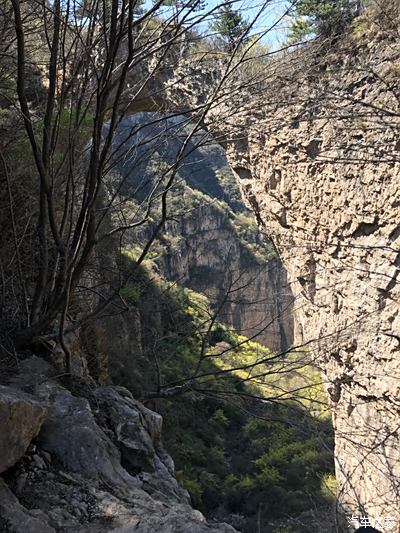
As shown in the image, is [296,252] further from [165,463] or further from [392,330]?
[165,463]

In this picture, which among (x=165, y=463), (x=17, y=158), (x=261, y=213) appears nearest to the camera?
(x=165, y=463)

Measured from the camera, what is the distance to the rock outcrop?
1371 mm

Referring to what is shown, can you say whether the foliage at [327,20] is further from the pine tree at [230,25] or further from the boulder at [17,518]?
the boulder at [17,518]

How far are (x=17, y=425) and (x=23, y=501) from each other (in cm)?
22

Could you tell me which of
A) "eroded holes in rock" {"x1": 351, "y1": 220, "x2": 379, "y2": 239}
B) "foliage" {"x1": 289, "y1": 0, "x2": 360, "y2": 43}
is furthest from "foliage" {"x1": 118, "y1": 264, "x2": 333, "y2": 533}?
"foliage" {"x1": 289, "y1": 0, "x2": 360, "y2": 43}

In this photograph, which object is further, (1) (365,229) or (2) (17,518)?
(1) (365,229)

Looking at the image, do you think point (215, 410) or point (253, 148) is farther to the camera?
point (215, 410)

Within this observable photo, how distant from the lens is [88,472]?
5.40 ft

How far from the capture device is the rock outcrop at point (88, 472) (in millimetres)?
1371

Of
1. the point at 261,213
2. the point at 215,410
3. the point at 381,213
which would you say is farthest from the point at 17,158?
the point at 215,410

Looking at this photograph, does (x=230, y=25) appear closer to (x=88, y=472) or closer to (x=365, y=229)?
(x=88, y=472)

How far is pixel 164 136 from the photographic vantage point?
6.88 feet

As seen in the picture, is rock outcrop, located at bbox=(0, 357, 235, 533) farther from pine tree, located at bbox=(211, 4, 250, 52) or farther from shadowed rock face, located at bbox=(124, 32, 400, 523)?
shadowed rock face, located at bbox=(124, 32, 400, 523)

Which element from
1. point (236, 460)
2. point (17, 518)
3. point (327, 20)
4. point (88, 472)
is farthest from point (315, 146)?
point (236, 460)
